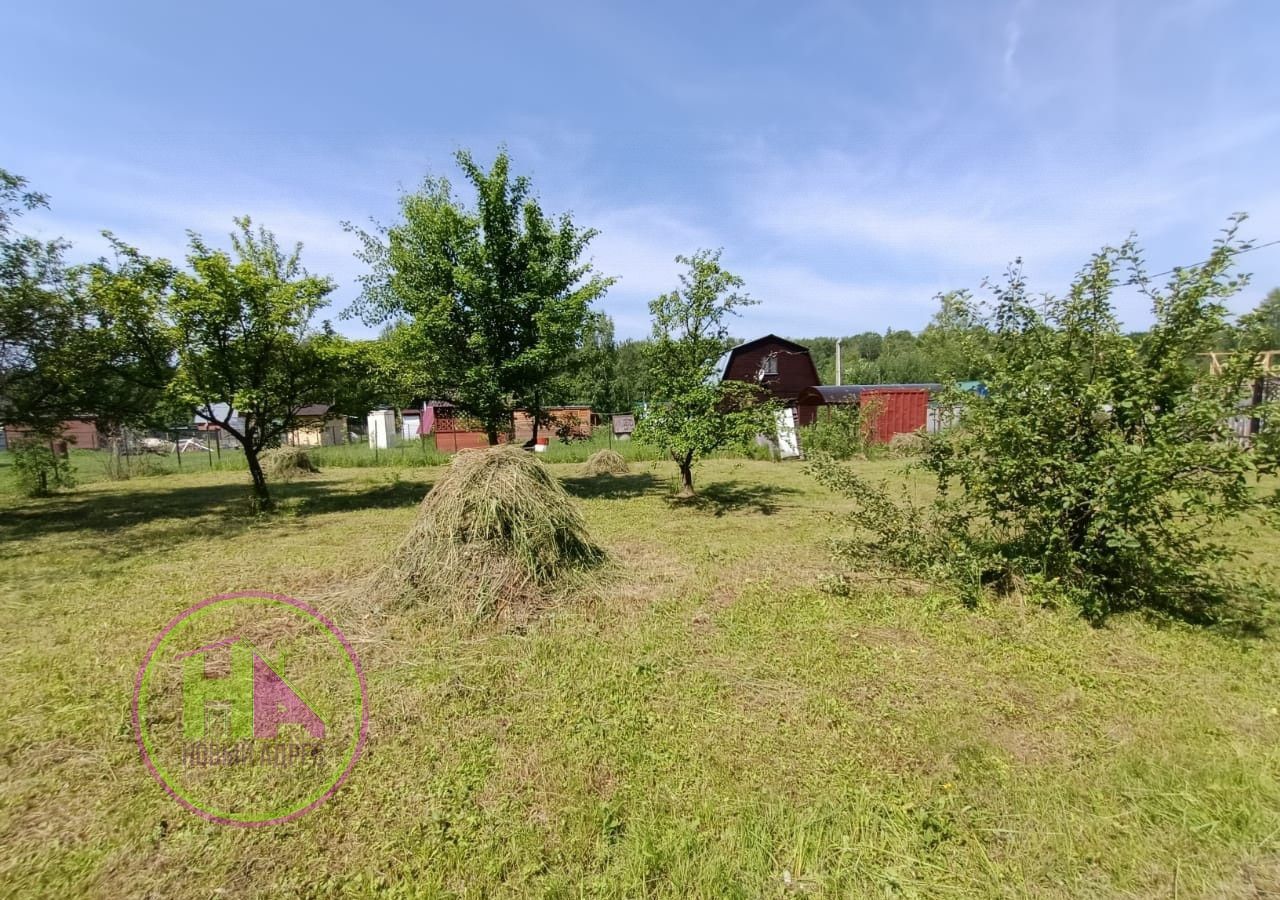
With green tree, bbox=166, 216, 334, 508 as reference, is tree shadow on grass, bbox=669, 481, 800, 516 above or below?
below

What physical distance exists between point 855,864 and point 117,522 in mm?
12321

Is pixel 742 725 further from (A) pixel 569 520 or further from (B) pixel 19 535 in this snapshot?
(B) pixel 19 535

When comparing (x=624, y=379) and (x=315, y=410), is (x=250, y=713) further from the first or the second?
(x=624, y=379)

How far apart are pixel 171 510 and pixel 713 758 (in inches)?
487

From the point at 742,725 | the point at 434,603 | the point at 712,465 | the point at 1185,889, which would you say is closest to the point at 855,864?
the point at 742,725

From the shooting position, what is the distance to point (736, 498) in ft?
35.9

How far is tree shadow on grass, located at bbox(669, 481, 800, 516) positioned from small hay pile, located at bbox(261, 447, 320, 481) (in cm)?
1288

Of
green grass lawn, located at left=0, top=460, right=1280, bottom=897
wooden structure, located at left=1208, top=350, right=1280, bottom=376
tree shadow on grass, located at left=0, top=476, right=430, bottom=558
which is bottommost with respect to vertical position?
green grass lawn, located at left=0, top=460, right=1280, bottom=897

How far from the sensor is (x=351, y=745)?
286 centimetres

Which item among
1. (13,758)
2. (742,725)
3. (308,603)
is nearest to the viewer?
(13,758)

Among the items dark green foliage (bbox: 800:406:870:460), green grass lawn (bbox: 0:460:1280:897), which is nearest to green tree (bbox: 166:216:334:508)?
green grass lawn (bbox: 0:460:1280:897)

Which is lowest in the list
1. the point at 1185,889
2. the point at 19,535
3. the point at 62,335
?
the point at 1185,889

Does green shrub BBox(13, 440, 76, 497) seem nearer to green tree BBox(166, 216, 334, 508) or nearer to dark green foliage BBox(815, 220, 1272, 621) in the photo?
green tree BBox(166, 216, 334, 508)

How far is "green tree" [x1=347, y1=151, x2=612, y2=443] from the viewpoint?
1027 centimetres
